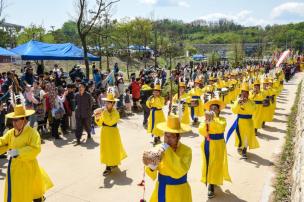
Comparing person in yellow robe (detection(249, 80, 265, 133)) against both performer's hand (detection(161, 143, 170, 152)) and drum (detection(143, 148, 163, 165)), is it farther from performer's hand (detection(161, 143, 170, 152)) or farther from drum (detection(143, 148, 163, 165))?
drum (detection(143, 148, 163, 165))

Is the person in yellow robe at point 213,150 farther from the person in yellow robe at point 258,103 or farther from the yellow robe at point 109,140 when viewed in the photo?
the person in yellow robe at point 258,103

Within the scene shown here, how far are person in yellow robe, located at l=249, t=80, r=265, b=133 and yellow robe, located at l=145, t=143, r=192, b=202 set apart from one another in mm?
7970

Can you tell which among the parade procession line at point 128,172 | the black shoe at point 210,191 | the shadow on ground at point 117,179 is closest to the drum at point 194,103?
the parade procession line at point 128,172

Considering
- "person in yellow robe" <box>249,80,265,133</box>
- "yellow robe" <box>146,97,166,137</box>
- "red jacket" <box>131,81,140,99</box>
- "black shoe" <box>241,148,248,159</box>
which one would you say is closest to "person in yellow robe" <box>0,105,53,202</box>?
"yellow robe" <box>146,97,166,137</box>

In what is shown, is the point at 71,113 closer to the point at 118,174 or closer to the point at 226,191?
the point at 118,174

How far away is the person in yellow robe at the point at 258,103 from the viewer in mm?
11719

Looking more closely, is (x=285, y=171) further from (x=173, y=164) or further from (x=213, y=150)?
(x=173, y=164)

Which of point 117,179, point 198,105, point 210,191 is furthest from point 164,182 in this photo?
point 198,105

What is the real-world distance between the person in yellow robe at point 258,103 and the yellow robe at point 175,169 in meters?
7.97

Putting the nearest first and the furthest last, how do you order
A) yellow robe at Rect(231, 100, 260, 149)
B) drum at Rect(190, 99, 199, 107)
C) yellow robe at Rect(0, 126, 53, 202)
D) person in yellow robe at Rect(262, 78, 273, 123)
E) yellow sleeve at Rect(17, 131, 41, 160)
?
yellow sleeve at Rect(17, 131, 41, 160)
yellow robe at Rect(0, 126, 53, 202)
yellow robe at Rect(231, 100, 260, 149)
drum at Rect(190, 99, 199, 107)
person in yellow robe at Rect(262, 78, 273, 123)

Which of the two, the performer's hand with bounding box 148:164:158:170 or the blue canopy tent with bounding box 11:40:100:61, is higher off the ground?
the blue canopy tent with bounding box 11:40:100:61

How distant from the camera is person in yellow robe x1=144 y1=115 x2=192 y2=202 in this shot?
4199 mm

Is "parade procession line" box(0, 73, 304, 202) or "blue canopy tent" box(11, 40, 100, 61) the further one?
"blue canopy tent" box(11, 40, 100, 61)

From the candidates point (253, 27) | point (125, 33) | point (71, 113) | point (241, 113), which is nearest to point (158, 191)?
point (241, 113)
